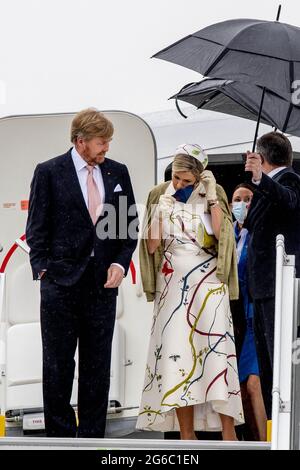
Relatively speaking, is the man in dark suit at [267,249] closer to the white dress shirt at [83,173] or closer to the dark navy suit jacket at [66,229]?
the dark navy suit jacket at [66,229]

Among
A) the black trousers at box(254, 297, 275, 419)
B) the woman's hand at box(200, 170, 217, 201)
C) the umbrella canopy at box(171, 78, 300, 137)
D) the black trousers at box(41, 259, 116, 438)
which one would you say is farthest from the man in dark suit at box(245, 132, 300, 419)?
→ the black trousers at box(41, 259, 116, 438)

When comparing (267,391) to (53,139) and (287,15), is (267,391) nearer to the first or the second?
(53,139)

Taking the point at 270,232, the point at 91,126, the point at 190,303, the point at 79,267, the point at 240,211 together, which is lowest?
the point at 190,303

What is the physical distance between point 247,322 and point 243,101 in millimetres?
1186

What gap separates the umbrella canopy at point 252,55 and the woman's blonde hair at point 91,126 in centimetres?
48

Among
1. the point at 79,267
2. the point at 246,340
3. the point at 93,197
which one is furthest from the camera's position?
the point at 246,340

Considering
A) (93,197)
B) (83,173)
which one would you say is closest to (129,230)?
(93,197)

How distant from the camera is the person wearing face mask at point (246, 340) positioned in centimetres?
646

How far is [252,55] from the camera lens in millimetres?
6023

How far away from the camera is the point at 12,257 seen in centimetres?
689

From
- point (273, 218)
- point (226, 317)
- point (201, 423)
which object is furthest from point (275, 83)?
point (201, 423)

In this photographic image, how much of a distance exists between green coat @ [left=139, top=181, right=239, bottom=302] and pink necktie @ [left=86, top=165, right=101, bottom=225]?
30 centimetres

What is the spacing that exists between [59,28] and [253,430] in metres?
2.91

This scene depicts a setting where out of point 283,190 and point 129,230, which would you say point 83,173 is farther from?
point 283,190
